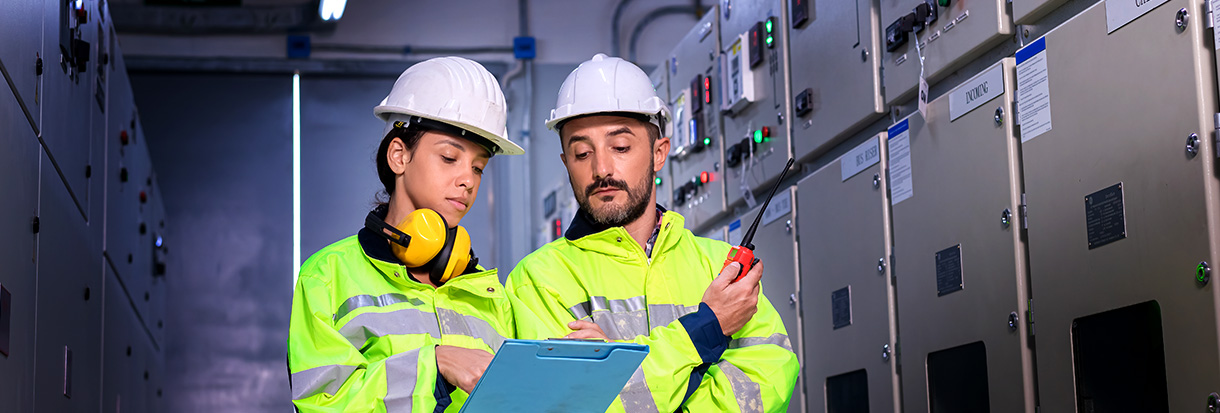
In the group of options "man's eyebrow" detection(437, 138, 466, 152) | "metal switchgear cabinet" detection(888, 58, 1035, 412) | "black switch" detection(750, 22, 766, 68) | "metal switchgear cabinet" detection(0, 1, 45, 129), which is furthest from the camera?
"black switch" detection(750, 22, 766, 68)

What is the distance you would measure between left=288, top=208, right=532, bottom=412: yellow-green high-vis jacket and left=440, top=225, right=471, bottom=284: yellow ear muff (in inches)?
1.2

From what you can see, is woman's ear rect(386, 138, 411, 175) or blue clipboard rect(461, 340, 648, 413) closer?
blue clipboard rect(461, 340, 648, 413)

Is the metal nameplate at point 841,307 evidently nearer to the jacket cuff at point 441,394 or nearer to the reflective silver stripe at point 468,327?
the reflective silver stripe at point 468,327

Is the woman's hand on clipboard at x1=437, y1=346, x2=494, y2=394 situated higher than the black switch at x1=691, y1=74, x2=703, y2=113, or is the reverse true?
the black switch at x1=691, y1=74, x2=703, y2=113

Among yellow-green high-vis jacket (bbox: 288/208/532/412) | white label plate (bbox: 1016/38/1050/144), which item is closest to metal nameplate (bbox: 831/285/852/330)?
white label plate (bbox: 1016/38/1050/144)

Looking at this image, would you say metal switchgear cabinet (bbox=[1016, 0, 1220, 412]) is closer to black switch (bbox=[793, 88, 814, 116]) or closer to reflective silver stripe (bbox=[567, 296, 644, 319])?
reflective silver stripe (bbox=[567, 296, 644, 319])

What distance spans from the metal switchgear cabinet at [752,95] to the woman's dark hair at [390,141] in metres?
2.05

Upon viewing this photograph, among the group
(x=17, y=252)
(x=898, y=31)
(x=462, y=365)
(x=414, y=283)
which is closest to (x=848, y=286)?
(x=898, y=31)

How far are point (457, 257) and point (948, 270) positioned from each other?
1505mm

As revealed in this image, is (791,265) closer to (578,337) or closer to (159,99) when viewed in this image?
(578,337)

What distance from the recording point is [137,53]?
26.9 ft

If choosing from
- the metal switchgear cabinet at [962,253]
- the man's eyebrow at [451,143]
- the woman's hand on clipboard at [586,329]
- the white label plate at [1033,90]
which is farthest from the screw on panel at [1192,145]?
the man's eyebrow at [451,143]

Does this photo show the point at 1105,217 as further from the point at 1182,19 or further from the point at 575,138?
the point at 575,138

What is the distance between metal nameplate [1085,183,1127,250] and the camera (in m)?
2.44
